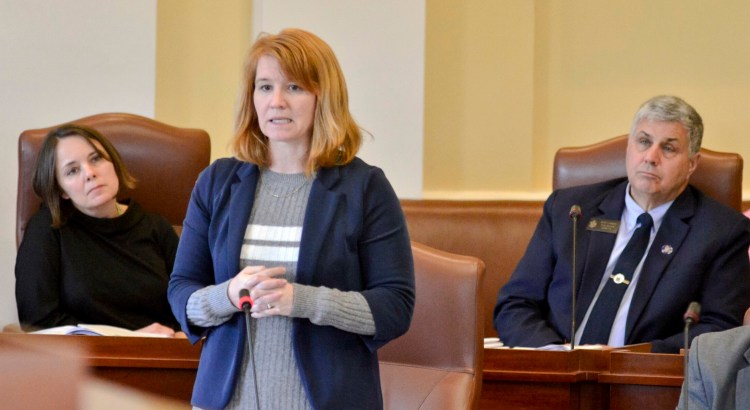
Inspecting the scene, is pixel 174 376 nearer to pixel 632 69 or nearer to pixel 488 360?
pixel 488 360

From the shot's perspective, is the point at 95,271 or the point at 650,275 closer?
the point at 650,275

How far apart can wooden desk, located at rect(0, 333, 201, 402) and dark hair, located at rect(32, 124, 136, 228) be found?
1.11m

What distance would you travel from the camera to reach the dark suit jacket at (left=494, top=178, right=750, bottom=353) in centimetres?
353

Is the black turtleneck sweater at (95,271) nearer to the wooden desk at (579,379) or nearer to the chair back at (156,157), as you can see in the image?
the chair back at (156,157)

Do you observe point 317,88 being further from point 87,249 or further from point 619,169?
point 619,169

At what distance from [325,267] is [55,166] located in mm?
2197

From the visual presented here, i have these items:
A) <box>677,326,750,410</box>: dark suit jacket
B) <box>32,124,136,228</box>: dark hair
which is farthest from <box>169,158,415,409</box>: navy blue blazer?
<box>32,124,136,228</box>: dark hair

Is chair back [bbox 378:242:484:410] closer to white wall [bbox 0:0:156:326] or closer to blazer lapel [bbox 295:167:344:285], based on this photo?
blazer lapel [bbox 295:167:344:285]

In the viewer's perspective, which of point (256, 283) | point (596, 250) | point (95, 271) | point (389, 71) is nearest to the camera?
point (256, 283)

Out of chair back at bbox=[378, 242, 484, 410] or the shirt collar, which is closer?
chair back at bbox=[378, 242, 484, 410]

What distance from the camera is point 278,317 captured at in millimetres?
1989

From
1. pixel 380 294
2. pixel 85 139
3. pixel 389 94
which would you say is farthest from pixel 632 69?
pixel 380 294

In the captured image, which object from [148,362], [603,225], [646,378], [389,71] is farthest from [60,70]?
[646,378]

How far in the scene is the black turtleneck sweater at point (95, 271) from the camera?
3.78 meters
